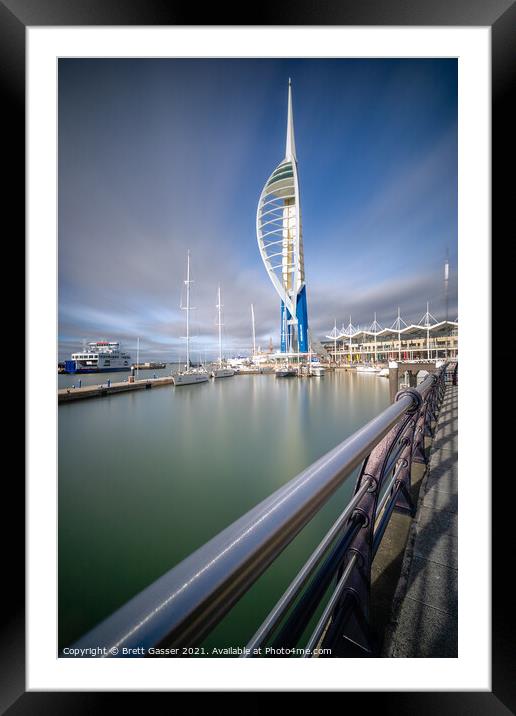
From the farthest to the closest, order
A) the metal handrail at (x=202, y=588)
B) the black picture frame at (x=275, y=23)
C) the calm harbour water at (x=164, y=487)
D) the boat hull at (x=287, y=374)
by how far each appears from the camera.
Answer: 1. the boat hull at (x=287, y=374)
2. the calm harbour water at (x=164, y=487)
3. the black picture frame at (x=275, y=23)
4. the metal handrail at (x=202, y=588)

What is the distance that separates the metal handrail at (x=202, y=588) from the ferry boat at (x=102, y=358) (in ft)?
5.76

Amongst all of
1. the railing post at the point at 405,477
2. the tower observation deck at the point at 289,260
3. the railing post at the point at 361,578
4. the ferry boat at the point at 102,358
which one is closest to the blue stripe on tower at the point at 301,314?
the tower observation deck at the point at 289,260

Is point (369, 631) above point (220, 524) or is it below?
above

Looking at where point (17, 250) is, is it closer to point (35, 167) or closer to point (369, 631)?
point (35, 167)

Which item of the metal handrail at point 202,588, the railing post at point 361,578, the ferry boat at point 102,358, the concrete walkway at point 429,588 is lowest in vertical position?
the concrete walkway at point 429,588

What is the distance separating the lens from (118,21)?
0.65 metres

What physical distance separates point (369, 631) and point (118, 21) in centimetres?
136

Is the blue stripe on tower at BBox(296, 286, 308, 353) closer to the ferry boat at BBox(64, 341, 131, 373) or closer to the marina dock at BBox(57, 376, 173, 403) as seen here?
the marina dock at BBox(57, 376, 173, 403)

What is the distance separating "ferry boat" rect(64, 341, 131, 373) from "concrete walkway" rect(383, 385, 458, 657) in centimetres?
178

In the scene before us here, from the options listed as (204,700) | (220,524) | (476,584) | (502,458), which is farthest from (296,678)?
(220,524)

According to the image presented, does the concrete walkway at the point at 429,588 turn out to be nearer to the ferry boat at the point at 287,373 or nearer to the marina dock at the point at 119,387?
the marina dock at the point at 119,387

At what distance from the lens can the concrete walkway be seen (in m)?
0.58

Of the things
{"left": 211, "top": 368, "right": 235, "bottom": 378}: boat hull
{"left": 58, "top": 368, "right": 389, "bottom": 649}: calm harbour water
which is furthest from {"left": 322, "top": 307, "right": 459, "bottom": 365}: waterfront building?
{"left": 211, "top": 368, "right": 235, "bottom": 378}: boat hull

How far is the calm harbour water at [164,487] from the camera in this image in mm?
1435
